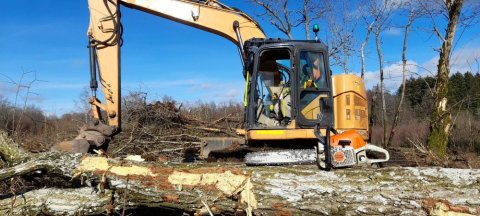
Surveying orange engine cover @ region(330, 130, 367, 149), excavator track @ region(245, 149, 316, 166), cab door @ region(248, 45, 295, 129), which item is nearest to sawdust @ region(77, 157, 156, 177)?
excavator track @ region(245, 149, 316, 166)

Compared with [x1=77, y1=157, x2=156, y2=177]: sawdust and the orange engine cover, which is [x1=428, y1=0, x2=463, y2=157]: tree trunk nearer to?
the orange engine cover

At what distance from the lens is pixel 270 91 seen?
631 cm

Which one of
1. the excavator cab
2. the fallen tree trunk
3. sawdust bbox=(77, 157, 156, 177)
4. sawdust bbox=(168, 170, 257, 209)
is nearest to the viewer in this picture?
the fallen tree trunk

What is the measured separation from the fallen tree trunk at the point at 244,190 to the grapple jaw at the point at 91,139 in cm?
124

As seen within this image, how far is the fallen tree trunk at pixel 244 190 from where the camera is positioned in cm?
408

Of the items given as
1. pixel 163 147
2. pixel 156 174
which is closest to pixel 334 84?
pixel 156 174

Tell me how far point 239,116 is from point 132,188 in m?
6.40

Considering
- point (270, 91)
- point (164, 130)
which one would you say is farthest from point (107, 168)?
point (164, 130)

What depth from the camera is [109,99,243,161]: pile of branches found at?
8812 mm

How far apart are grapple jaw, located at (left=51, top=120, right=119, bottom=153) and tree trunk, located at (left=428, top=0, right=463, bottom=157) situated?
8516 millimetres

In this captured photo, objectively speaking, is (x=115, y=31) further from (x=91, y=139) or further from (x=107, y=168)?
(x=107, y=168)

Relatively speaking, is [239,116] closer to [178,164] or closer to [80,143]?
[80,143]

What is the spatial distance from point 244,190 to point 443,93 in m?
9.38

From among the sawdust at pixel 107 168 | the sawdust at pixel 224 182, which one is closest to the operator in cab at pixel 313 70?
the sawdust at pixel 224 182
